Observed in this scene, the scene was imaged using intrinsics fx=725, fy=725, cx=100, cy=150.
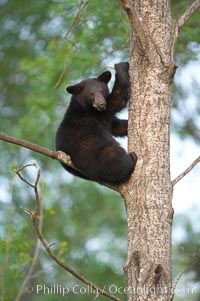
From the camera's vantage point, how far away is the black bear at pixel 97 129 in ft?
20.7

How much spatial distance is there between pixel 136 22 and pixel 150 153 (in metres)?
0.95

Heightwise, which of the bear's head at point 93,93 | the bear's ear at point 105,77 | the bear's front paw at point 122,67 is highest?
the bear's ear at point 105,77

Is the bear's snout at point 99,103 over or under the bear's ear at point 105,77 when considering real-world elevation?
under

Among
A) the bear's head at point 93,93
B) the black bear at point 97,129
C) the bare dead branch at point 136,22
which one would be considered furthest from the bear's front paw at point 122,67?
the bare dead branch at point 136,22

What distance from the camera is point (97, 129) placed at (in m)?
6.88

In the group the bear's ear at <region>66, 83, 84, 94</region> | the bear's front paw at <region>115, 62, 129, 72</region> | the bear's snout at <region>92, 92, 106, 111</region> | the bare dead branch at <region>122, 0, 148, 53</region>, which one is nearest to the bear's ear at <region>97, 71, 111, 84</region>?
the bear's ear at <region>66, 83, 84, 94</region>

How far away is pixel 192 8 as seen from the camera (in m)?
5.52

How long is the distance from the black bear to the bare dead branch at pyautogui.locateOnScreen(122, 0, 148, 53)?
2.91 feet

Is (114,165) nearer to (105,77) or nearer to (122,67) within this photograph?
(122,67)

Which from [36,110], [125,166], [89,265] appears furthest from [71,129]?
[89,265]

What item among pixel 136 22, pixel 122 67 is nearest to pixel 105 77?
pixel 122 67

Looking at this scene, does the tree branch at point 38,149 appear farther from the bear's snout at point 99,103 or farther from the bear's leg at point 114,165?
the bear's snout at point 99,103

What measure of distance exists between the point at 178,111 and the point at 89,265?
13.3ft

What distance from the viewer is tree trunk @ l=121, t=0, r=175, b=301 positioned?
16.1 feet
